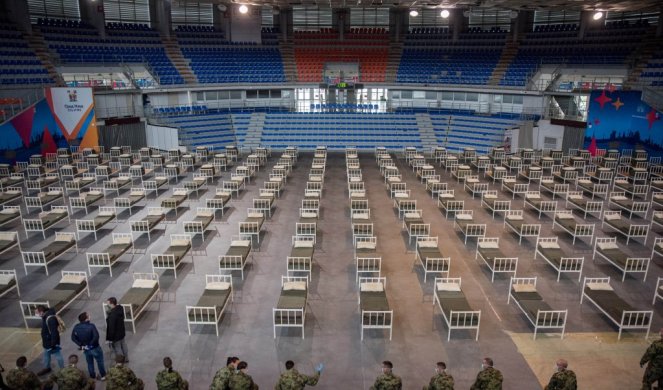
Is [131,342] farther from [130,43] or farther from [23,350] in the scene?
[130,43]

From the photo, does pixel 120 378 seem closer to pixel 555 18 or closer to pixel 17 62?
pixel 17 62

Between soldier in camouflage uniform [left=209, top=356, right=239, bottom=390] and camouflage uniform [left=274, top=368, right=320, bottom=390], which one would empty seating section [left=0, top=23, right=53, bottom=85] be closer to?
soldier in camouflage uniform [left=209, top=356, right=239, bottom=390]

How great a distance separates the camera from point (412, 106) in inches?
1784

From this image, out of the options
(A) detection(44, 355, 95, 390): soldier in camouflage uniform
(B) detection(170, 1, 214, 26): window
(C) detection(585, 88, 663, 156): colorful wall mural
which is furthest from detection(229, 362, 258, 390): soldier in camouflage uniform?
(B) detection(170, 1, 214, 26): window

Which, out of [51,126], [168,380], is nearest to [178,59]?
[51,126]

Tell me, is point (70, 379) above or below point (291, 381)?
above

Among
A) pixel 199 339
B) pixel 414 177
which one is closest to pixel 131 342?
pixel 199 339

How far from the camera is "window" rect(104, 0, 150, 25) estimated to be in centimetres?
4378

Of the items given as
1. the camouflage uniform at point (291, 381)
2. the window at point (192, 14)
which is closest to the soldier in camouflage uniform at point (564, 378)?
the camouflage uniform at point (291, 381)

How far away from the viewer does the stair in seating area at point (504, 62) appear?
41763 millimetres

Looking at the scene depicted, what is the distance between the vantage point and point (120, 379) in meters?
8.21

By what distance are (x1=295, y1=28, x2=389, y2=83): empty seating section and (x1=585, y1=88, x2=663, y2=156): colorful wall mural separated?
63.6 ft

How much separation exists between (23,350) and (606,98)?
3604cm

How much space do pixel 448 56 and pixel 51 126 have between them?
35425 millimetres
